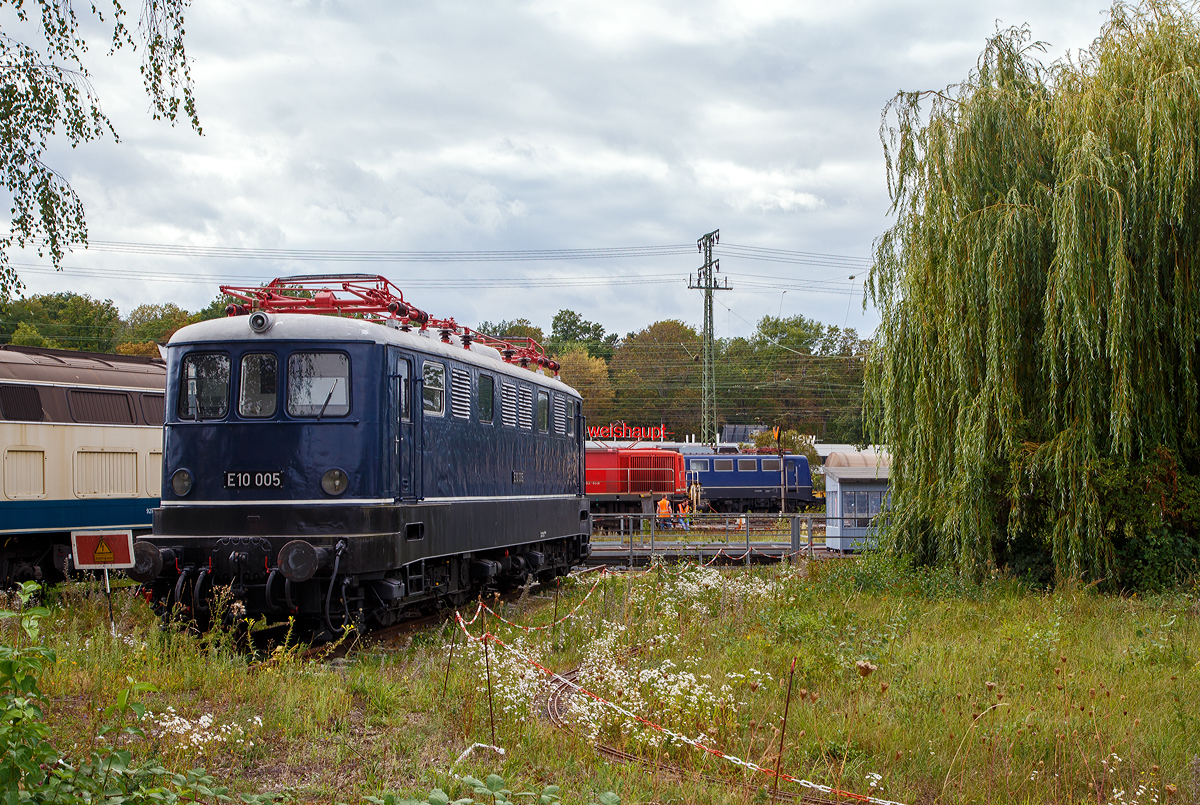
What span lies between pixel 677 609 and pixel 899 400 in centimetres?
512

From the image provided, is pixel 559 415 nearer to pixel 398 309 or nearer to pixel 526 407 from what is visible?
pixel 526 407

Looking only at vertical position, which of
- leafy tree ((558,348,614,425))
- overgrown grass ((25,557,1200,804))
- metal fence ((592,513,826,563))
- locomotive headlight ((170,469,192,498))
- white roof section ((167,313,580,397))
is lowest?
metal fence ((592,513,826,563))

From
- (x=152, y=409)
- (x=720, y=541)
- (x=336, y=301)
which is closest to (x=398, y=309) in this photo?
(x=336, y=301)

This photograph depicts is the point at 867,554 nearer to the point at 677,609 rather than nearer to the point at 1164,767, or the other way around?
the point at 677,609

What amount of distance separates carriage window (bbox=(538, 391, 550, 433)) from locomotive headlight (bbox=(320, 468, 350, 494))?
6.10m

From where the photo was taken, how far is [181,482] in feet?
35.2

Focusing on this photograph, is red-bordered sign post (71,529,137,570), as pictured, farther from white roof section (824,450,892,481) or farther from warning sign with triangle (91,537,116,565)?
white roof section (824,450,892,481)

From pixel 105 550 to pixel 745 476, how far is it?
37936 mm

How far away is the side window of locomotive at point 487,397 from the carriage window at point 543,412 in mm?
2340

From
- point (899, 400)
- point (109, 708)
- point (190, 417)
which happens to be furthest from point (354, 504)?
point (899, 400)

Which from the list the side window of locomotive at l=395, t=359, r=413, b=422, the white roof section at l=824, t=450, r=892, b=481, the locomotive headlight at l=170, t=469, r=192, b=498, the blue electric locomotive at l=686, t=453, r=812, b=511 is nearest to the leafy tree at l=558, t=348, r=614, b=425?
the blue electric locomotive at l=686, t=453, r=812, b=511

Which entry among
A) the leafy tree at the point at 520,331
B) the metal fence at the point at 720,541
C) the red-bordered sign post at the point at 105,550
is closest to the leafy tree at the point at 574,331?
the leafy tree at the point at 520,331

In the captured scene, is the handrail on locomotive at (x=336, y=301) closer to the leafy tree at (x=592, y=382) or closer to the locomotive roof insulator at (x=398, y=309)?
the locomotive roof insulator at (x=398, y=309)

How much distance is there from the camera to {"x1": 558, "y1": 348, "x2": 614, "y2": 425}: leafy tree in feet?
235
